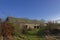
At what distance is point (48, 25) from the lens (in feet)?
81.8

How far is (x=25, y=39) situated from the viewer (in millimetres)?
15422

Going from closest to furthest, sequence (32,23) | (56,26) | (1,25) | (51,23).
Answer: (1,25)
(51,23)
(56,26)
(32,23)

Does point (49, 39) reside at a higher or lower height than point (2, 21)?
lower

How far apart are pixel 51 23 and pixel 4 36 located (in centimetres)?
1348

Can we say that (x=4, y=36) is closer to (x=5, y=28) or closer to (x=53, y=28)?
(x=5, y=28)

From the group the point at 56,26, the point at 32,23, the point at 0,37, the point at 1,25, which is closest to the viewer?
the point at 0,37

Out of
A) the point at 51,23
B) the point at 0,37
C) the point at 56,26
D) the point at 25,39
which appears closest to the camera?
the point at 0,37

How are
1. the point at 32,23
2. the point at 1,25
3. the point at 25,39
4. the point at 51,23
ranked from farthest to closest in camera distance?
1. the point at 32,23
2. the point at 51,23
3. the point at 25,39
4. the point at 1,25

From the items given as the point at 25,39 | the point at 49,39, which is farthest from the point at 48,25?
the point at 49,39

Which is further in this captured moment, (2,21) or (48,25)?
(48,25)

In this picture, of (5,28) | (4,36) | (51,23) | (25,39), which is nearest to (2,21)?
(5,28)

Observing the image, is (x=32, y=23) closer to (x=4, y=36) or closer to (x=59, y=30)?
(x=59, y=30)

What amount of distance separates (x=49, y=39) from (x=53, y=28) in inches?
492

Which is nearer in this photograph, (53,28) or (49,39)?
(49,39)
